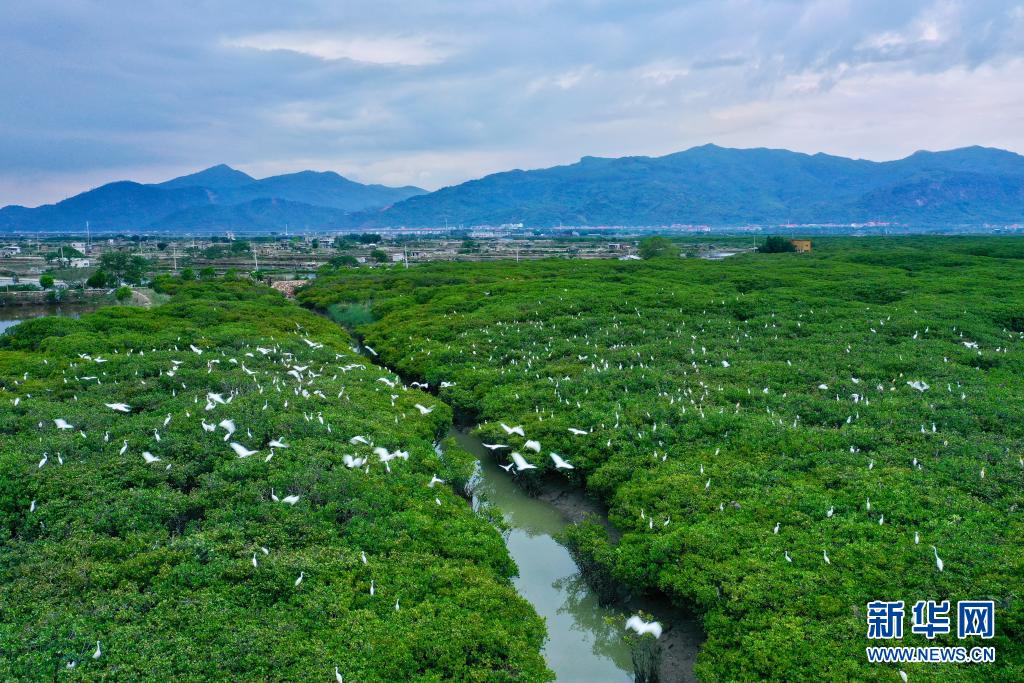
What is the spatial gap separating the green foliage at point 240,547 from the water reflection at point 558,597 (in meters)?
1.14

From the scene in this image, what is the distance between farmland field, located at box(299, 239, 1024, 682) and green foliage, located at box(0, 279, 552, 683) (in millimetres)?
2902

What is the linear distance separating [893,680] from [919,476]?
594 centimetres

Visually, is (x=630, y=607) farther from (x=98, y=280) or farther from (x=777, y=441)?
(x=98, y=280)

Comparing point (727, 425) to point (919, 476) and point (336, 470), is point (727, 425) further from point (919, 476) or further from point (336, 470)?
point (336, 470)

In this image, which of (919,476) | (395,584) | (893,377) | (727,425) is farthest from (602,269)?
(395,584)

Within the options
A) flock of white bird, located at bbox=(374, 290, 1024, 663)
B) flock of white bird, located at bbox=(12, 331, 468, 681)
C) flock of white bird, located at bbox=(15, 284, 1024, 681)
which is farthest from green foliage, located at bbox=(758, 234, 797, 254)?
flock of white bird, located at bbox=(12, 331, 468, 681)

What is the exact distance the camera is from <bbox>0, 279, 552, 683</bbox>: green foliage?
29.0 feet

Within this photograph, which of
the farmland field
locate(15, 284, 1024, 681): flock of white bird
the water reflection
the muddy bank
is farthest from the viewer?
locate(15, 284, 1024, 681): flock of white bird

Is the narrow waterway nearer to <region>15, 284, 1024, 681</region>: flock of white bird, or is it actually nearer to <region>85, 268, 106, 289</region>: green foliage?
<region>85, 268, 106, 289</region>: green foliage

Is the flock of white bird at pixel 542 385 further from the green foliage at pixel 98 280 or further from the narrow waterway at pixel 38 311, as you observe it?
the green foliage at pixel 98 280

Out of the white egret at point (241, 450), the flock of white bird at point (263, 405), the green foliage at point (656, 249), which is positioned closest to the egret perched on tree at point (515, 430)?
the flock of white bird at point (263, 405)

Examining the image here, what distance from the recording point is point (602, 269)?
5316cm

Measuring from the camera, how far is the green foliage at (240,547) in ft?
29.0

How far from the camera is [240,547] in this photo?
36.4 feet
